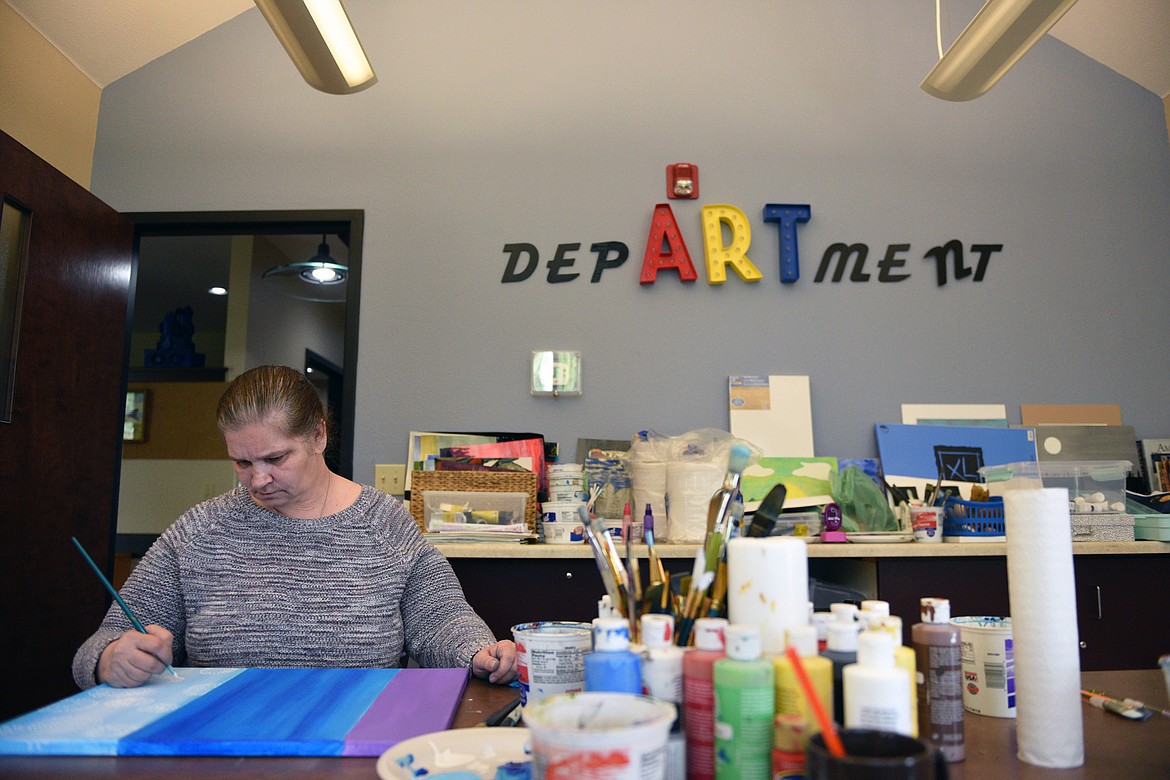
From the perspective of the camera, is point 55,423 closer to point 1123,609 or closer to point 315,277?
point 315,277

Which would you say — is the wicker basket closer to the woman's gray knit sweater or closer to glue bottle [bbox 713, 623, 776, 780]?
the woman's gray knit sweater

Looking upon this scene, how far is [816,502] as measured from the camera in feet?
8.53

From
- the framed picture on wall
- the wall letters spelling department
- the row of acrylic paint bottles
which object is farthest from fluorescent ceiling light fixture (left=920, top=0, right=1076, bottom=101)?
the framed picture on wall

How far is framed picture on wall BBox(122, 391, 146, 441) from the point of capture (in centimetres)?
516

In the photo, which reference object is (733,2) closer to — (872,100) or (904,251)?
(872,100)

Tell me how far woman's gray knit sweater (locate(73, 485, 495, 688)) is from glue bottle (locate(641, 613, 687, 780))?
701 mm

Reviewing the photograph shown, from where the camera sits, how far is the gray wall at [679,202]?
110 inches

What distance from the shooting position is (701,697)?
2.43ft

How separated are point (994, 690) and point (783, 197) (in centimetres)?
214

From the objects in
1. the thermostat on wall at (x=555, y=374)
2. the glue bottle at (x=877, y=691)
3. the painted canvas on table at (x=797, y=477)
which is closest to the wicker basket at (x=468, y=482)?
the thermostat on wall at (x=555, y=374)

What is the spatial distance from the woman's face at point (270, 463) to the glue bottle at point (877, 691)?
3.88ft

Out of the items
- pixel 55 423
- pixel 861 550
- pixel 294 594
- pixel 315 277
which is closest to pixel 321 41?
pixel 294 594

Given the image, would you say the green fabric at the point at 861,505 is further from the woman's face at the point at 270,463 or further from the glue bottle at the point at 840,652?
the glue bottle at the point at 840,652

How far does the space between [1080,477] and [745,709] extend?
7.65ft
